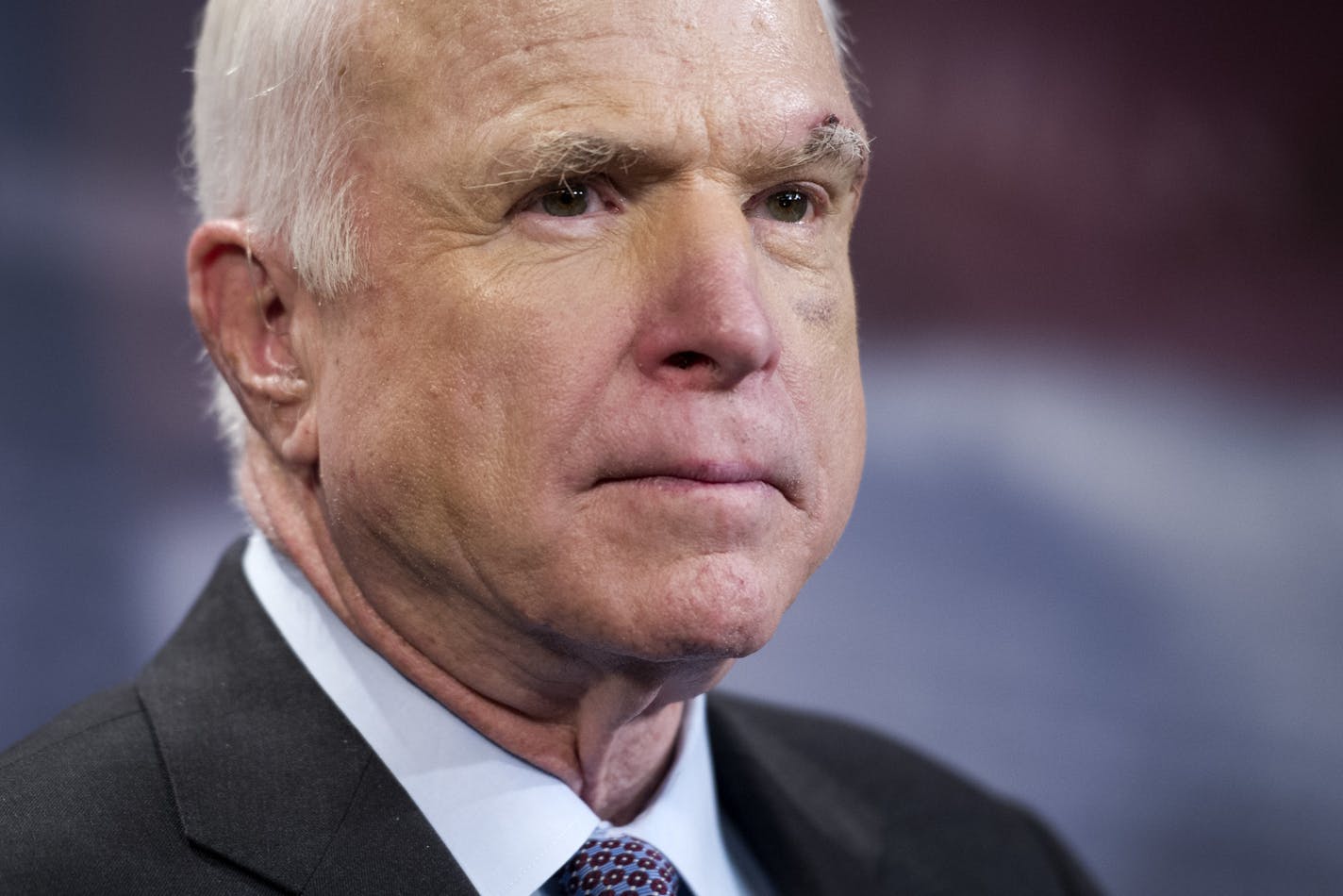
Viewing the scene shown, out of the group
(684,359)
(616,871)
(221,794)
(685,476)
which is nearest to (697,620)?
(685,476)

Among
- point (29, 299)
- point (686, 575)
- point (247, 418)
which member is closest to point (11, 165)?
point (29, 299)

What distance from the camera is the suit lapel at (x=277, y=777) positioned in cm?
179

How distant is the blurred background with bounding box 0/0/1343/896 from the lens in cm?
313

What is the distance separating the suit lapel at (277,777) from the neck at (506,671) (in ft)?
0.39

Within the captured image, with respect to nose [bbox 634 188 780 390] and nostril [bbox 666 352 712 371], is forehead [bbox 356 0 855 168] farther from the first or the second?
nostril [bbox 666 352 712 371]

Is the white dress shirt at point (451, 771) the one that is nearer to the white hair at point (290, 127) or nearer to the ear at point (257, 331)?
the ear at point (257, 331)

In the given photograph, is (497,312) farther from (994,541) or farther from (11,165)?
(994,541)

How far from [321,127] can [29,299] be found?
1.13m

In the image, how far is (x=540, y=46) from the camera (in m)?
1.76

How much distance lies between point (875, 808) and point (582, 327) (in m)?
1.31

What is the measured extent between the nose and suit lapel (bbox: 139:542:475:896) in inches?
25.9

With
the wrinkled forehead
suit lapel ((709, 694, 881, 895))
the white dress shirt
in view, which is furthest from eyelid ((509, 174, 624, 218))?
suit lapel ((709, 694, 881, 895))

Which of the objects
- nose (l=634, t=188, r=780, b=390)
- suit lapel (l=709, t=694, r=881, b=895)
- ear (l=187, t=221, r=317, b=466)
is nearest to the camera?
nose (l=634, t=188, r=780, b=390)

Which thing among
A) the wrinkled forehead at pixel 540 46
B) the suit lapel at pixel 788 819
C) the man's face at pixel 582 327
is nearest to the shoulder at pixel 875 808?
the suit lapel at pixel 788 819
